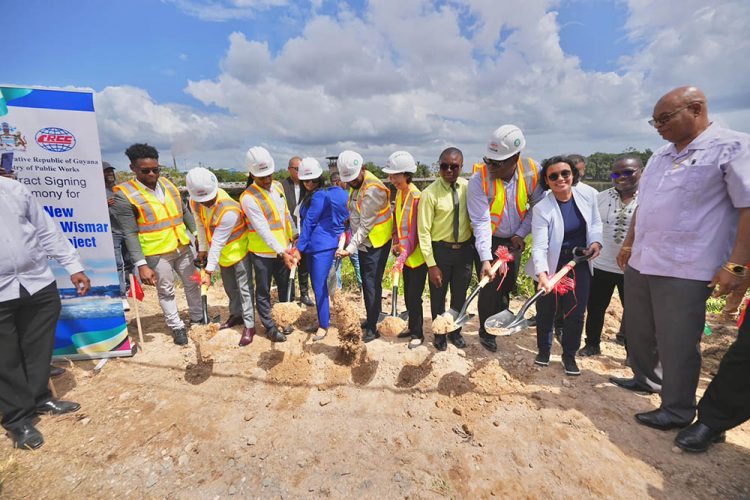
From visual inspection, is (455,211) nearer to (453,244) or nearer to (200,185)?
(453,244)

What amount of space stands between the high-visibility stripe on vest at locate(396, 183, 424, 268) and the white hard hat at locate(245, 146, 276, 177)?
1.46m

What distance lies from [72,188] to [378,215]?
3136 millimetres

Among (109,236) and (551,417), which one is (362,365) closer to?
(551,417)

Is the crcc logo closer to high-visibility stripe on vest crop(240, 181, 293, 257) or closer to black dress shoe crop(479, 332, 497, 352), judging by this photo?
high-visibility stripe on vest crop(240, 181, 293, 257)

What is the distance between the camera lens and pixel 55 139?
10.9ft

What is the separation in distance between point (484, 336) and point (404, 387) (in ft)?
4.14

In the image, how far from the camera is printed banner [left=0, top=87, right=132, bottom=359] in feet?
10.5

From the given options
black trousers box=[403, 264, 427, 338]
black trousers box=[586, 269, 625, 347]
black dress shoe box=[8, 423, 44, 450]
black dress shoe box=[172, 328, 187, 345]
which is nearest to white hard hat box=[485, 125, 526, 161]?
black trousers box=[403, 264, 427, 338]

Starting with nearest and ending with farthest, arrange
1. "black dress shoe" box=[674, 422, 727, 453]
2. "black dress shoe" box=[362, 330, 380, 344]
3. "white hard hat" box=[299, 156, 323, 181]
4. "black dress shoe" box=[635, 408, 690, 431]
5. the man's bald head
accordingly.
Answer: the man's bald head < "black dress shoe" box=[674, 422, 727, 453] < "black dress shoe" box=[635, 408, 690, 431] < "white hard hat" box=[299, 156, 323, 181] < "black dress shoe" box=[362, 330, 380, 344]

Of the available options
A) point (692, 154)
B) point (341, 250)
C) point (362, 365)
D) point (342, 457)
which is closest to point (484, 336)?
point (362, 365)

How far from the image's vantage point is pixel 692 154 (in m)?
2.26

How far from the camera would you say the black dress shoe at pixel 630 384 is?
10.0 ft

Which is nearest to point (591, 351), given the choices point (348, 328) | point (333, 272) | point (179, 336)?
point (348, 328)

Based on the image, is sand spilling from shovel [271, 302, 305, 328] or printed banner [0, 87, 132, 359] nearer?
printed banner [0, 87, 132, 359]
